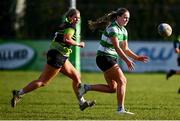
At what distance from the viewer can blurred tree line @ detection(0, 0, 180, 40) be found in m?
37.8

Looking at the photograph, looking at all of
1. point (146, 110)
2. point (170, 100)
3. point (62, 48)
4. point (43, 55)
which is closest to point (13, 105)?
point (62, 48)

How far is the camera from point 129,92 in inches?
800

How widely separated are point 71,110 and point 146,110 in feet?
5.18

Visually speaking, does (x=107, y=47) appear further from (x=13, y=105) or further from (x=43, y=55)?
(x=43, y=55)

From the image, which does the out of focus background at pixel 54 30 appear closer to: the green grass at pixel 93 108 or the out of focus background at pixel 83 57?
the out of focus background at pixel 83 57

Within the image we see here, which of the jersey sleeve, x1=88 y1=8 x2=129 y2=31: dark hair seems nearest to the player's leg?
the jersey sleeve

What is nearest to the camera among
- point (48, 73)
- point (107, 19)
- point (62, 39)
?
point (107, 19)

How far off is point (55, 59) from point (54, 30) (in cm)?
2415

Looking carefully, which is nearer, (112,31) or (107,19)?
(112,31)

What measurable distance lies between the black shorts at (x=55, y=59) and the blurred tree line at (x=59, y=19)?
22789 mm

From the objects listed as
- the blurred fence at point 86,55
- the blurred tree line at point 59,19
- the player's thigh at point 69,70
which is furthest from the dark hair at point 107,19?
the blurred tree line at point 59,19

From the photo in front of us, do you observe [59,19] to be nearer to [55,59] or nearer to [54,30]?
[54,30]

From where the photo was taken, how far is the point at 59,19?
39125mm

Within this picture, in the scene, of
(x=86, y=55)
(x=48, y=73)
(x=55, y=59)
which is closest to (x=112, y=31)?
(x=55, y=59)
